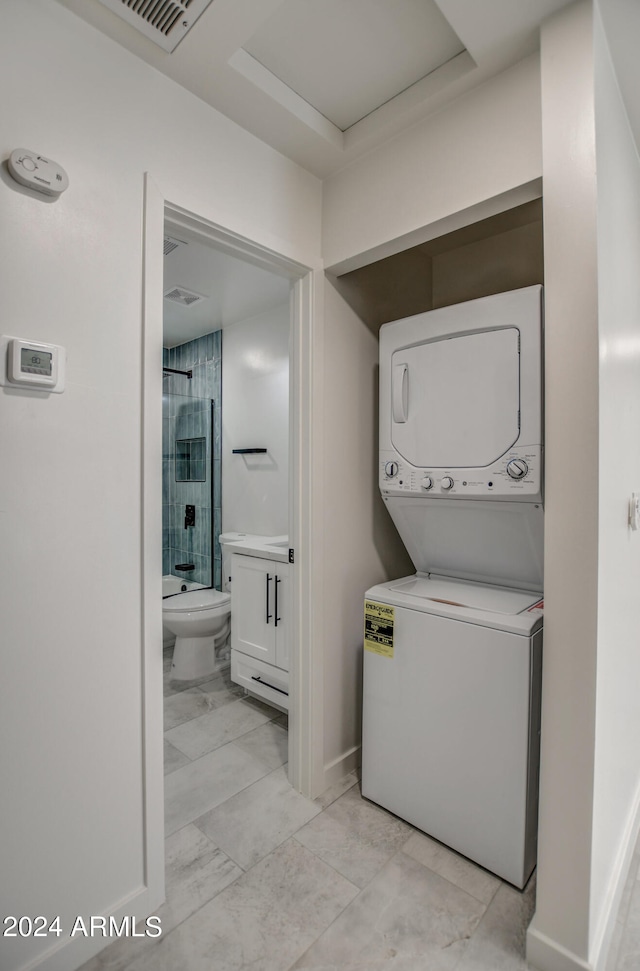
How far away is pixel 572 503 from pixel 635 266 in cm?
116

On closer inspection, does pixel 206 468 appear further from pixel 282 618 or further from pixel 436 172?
pixel 436 172

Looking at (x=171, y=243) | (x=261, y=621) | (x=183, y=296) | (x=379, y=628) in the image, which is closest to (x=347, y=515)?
(x=379, y=628)

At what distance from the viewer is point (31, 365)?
1146 mm

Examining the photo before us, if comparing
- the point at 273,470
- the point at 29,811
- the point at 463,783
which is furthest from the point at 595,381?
the point at 273,470

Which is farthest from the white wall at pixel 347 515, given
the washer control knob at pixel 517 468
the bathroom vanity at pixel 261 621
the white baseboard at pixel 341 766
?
the washer control knob at pixel 517 468

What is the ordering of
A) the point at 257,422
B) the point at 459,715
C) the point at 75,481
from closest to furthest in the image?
the point at 75,481 < the point at 459,715 < the point at 257,422

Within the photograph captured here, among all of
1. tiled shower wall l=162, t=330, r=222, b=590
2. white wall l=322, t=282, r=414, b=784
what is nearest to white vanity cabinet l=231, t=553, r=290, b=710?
white wall l=322, t=282, r=414, b=784

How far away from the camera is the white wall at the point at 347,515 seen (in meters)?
1.98

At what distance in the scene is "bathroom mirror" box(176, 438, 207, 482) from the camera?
13.0 feet

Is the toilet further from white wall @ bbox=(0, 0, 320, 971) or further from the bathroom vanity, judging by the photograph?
white wall @ bbox=(0, 0, 320, 971)

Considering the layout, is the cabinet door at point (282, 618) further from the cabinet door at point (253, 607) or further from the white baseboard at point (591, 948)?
the white baseboard at point (591, 948)

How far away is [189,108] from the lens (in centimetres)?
151

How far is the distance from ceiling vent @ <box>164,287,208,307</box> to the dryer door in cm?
184

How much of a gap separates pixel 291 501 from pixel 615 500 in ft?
3.72
